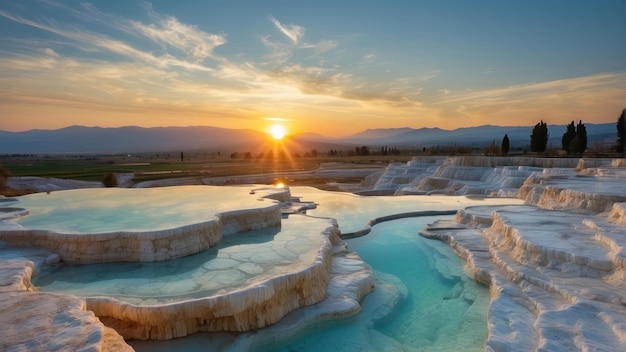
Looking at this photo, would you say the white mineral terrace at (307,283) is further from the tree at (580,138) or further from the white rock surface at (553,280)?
the tree at (580,138)

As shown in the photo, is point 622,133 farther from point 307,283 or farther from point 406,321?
point 307,283

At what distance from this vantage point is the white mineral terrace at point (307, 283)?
511cm

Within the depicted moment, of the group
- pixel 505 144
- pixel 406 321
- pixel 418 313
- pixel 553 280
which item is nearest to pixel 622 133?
pixel 505 144

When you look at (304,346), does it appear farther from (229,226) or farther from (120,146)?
(120,146)

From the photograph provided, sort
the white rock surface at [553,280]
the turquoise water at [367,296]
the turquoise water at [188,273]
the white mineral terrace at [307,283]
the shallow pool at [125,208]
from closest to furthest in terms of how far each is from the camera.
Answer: the white mineral terrace at [307,283] → the white rock surface at [553,280] → the turquoise water at [367,296] → the turquoise water at [188,273] → the shallow pool at [125,208]

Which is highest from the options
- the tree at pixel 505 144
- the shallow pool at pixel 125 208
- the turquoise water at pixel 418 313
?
the tree at pixel 505 144

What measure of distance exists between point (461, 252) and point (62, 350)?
9.11 metres

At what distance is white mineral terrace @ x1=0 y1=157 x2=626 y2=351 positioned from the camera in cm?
511

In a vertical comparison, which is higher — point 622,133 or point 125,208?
point 622,133

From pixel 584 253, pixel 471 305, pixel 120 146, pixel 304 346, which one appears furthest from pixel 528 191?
pixel 120 146

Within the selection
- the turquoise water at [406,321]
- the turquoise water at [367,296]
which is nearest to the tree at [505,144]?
the turquoise water at [367,296]

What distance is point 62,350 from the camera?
12.7 feet

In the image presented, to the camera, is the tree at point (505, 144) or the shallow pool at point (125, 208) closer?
the shallow pool at point (125, 208)

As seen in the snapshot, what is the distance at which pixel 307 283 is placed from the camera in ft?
22.8
